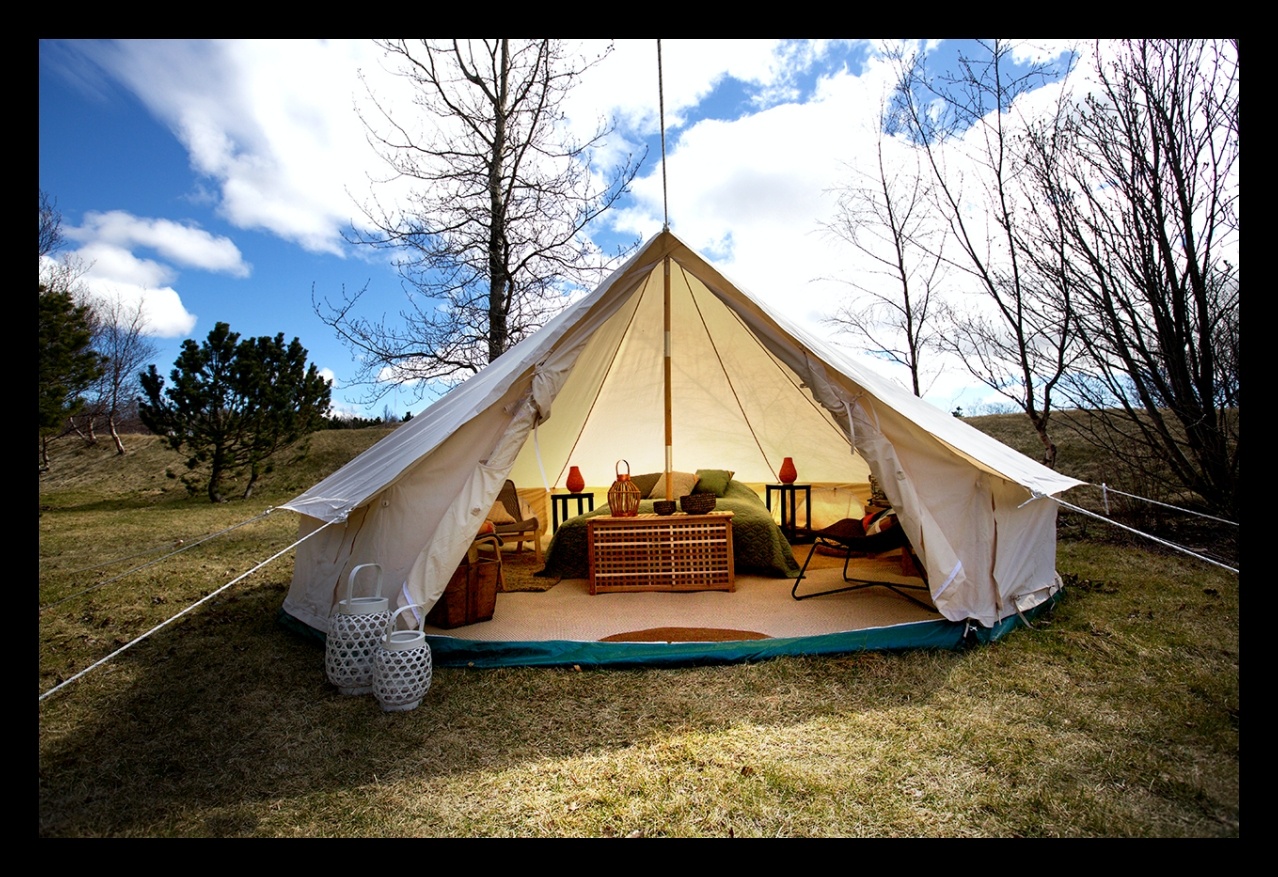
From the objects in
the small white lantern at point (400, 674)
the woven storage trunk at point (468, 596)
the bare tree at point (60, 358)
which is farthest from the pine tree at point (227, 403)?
the small white lantern at point (400, 674)

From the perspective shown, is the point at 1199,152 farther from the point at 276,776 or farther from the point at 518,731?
the point at 276,776

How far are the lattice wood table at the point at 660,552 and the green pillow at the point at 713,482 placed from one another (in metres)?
1.24

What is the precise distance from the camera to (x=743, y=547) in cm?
507

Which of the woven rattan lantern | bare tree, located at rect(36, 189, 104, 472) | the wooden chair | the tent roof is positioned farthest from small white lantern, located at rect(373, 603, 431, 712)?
bare tree, located at rect(36, 189, 104, 472)

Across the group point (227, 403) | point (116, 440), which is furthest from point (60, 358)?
point (116, 440)

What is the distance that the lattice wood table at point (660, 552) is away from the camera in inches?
187

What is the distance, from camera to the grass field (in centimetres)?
205

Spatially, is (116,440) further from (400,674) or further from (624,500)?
(400,674)

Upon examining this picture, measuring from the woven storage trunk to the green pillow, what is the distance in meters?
2.57

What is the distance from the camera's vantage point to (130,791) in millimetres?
2271

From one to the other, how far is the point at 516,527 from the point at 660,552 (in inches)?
57.7

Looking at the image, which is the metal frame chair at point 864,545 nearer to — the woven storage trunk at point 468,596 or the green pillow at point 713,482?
the green pillow at point 713,482
